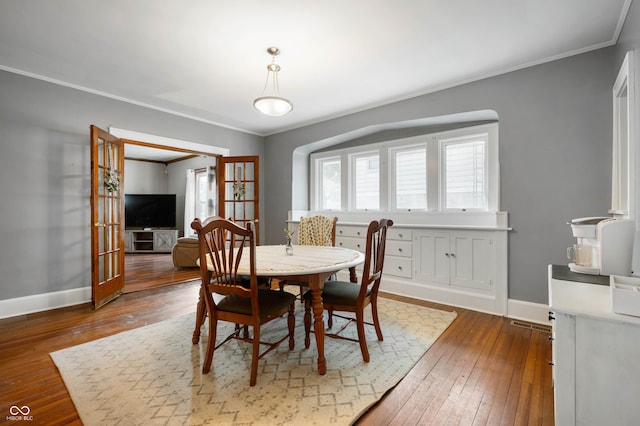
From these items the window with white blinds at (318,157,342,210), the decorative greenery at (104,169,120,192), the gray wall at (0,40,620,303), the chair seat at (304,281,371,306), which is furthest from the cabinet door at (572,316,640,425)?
the decorative greenery at (104,169,120,192)

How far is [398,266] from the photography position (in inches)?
146

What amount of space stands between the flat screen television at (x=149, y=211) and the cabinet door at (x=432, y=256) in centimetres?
705

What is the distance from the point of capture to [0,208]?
2.88m

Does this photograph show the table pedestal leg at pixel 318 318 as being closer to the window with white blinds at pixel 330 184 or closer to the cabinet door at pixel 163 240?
the window with white blinds at pixel 330 184

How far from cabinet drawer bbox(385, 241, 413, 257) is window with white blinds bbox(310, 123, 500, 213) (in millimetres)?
593

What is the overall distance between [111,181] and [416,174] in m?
3.93

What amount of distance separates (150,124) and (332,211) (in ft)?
9.77

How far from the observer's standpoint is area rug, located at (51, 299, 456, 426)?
152 cm

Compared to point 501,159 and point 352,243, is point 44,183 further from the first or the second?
point 501,159

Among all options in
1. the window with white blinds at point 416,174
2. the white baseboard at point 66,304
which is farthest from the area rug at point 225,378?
the window with white blinds at point 416,174

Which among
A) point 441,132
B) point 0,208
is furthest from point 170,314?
point 441,132

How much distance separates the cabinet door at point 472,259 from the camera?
3055 mm

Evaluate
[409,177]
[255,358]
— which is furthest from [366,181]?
[255,358]

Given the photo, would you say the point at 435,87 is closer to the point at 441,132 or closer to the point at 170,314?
the point at 441,132
